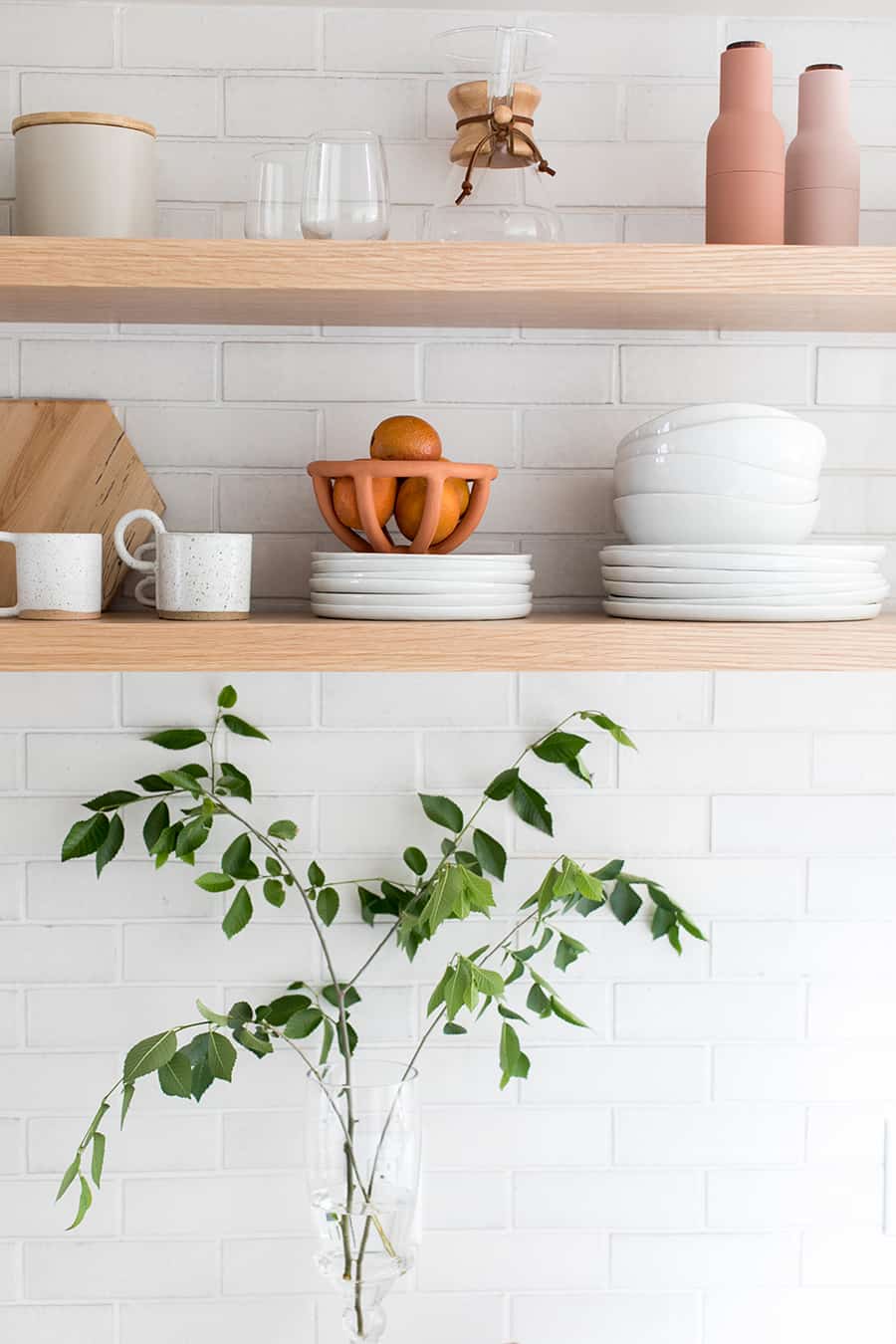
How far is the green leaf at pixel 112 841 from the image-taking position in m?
1.27

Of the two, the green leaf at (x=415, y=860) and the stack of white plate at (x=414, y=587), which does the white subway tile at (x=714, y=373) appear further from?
the green leaf at (x=415, y=860)

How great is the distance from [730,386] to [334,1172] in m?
0.91

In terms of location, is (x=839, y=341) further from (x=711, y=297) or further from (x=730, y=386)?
(x=711, y=297)

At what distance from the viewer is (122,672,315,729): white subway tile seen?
1320 millimetres

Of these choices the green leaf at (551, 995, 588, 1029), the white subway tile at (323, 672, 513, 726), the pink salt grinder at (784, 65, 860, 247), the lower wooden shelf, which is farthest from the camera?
the white subway tile at (323, 672, 513, 726)

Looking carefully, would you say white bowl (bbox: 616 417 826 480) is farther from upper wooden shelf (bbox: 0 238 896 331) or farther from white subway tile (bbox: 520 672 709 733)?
white subway tile (bbox: 520 672 709 733)

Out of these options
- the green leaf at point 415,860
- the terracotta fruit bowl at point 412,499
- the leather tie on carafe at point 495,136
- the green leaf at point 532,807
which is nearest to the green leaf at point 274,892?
the green leaf at point 415,860

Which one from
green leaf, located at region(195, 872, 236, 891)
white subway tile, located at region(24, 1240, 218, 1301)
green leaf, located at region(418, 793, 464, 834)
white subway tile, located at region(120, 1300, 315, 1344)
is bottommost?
white subway tile, located at region(120, 1300, 315, 1344)

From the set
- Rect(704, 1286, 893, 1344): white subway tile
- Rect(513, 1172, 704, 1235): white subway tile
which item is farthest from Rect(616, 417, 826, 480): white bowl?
Rect(704, 1286, 893, 1344): white subway tile

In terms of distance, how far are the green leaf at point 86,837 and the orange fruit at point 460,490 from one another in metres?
0.50

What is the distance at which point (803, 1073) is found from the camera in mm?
1384

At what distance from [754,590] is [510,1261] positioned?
818 millimetres

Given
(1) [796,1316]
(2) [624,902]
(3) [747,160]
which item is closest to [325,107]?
(3) [747,160]

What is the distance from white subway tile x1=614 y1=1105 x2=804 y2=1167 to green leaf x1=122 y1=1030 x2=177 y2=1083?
21.1 inches
